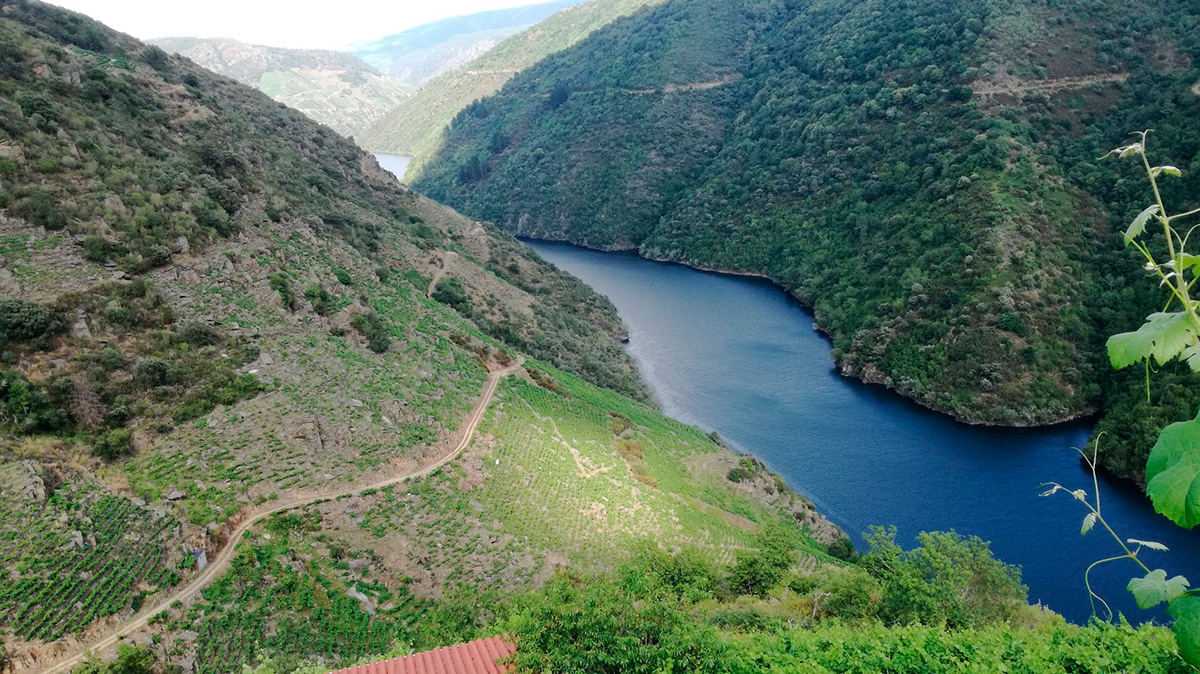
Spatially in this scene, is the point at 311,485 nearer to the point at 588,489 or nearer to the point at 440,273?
the point at 588,489

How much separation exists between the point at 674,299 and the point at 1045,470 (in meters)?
55.0

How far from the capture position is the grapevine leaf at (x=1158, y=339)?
4461 millimetres

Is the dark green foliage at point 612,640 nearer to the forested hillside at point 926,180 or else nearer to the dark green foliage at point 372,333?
the dark green foliage at point 372,333

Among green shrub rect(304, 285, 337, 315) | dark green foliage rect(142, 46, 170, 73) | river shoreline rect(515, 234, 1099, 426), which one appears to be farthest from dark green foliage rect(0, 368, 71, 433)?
river shoreline rect(515, 234, 1099, 426)

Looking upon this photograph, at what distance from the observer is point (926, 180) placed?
266 ft

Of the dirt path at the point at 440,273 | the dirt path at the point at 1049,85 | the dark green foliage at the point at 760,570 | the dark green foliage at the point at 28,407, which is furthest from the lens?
the dirt path at the point at 1049,85

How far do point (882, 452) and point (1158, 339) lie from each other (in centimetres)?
5977

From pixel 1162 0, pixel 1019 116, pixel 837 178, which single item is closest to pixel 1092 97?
pixel 1019 116

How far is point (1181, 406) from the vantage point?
49531mm

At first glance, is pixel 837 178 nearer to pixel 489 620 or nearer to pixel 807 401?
pixel 807 401

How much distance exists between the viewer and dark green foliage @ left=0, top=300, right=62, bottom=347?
2600 centimetres

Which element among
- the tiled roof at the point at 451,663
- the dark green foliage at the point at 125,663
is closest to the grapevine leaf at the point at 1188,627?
the tiled roof at the point at 451,663

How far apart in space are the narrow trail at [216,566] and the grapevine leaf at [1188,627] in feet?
85.5

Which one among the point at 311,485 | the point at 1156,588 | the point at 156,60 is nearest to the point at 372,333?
the point at 311,485
